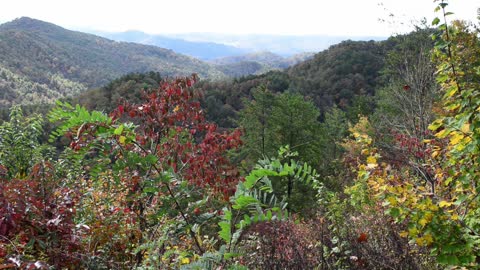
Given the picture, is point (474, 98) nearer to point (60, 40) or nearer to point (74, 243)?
point (74, 243)

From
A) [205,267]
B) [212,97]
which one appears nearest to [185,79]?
[205,267]

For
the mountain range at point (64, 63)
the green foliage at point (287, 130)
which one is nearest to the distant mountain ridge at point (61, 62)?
the mountain range at point (64, 63)

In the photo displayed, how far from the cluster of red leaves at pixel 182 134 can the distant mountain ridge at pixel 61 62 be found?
82583 mm

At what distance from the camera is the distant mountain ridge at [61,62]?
9212 cm

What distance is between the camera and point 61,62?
420 feet

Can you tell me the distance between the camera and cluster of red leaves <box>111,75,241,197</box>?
389 cm

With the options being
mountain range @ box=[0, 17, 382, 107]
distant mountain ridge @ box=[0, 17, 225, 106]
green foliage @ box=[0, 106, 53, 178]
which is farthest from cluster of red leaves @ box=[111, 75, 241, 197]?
distant mountain ridge @ box=[0, 17, 225, 106]

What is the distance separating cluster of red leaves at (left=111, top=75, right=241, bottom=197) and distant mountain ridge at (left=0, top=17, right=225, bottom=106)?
82.6 metres

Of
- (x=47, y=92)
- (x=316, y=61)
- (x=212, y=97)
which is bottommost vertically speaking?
(x=47, y=92)

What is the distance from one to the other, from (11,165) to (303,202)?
12.5m

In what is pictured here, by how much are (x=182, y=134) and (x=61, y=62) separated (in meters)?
139

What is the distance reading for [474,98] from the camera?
218 cm

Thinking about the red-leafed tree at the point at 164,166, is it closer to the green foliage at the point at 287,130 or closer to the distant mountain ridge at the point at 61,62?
the green foliage at the point at 287,130

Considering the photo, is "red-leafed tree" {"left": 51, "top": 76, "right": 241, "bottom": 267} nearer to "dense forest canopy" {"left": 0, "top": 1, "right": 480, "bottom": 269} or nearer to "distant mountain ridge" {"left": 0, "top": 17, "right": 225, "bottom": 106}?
"dense forest canopy" {"left": 0, "top": 1, "right": 480, "bottom": 269}
